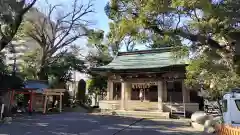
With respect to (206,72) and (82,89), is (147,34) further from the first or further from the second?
(82,89)

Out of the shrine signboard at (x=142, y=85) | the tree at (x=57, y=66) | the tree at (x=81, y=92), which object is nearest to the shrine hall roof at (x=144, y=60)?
the shrine signboard at (x=142, y=85)

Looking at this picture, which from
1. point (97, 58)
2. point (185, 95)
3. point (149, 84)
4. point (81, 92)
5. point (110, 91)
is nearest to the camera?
point (185, 95)

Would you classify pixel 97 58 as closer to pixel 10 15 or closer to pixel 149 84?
pixel 149 84

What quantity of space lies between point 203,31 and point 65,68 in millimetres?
22731

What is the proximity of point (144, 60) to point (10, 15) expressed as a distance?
12.7 metres

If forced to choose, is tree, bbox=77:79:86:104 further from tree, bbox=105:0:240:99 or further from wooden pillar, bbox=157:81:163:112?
tree, bbox=105:0:240:99

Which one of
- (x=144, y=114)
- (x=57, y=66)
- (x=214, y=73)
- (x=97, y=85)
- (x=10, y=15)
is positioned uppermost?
(x=10, y=15)

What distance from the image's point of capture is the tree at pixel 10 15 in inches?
572

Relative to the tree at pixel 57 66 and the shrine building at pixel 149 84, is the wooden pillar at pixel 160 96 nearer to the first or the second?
the shrine building at pixel 149 84

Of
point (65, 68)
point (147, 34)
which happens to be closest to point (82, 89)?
point (65, 68)

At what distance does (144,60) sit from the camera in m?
23.8

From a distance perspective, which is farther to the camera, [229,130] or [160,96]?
[160,96]

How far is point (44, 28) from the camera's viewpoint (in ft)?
106

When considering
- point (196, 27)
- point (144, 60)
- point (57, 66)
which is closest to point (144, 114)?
point (144, 60)
